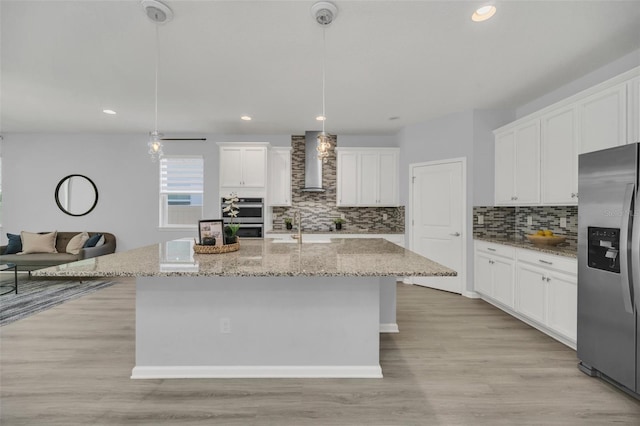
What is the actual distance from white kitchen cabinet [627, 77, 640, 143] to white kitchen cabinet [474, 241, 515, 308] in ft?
4.90

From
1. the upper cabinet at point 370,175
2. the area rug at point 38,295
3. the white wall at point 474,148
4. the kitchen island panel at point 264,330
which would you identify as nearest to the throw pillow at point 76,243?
the area rug at point 38,295

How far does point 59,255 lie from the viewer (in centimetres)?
498

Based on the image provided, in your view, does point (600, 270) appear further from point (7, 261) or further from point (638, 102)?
A: point (7, 261)

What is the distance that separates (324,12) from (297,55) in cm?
71

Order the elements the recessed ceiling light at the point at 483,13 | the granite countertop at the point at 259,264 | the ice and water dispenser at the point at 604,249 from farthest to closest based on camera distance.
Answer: the recessed ceiling light at the point at 483,13 < the ice and water dispenser at the point at 604,249 < the granite countertop at the point at 259,264

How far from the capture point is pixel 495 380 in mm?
2211

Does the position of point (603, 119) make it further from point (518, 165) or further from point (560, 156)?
point (518, 165)

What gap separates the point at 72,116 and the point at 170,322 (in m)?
4.50

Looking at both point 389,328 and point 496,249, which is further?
point 496,249

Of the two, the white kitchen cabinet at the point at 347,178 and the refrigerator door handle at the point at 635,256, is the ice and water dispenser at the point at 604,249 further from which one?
the white kitchen cabinet at the point at 347,178

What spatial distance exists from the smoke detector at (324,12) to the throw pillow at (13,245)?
646 cm

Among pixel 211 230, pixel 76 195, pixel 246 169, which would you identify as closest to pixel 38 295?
pixel 76 195

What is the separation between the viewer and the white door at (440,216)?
174 inches

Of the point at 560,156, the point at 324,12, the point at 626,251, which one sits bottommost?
the point at 626,251
